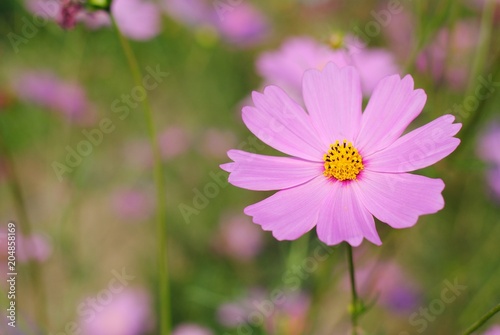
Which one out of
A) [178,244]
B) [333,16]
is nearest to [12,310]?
[178,244]

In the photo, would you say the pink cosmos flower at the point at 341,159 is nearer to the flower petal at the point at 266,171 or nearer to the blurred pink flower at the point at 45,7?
the flower petal at the point at 266,171

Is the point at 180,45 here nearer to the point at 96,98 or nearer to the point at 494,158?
the point at 96,98

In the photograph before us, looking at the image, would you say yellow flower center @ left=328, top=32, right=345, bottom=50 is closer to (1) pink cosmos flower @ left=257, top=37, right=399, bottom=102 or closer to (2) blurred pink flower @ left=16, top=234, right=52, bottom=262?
(1) pink cosmos flower @ left=257, top=37, right=399, bottom=102

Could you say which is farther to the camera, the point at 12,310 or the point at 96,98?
the point at 96,98

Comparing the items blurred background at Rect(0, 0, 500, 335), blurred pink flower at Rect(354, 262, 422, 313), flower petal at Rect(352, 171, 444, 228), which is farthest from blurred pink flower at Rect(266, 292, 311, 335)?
flower petal at Rect(352, 171, 444, 228)

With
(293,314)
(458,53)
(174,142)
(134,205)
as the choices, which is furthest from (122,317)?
(458,53)

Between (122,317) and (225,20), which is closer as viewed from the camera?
(122,317)

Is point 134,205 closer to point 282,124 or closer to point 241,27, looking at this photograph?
point 241,27
